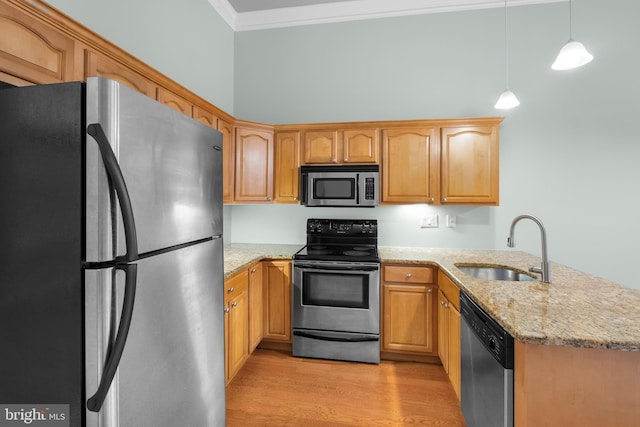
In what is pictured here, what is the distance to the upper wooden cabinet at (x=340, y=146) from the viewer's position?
9.55ft

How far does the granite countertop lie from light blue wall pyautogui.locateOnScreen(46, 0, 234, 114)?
5.44ft

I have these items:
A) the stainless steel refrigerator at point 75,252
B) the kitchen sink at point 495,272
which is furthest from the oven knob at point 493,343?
the stainless steel refrigerator at point 75,252

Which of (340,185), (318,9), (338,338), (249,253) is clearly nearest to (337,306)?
(338,338)

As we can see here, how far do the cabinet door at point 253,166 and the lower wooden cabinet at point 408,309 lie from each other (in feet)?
4.65

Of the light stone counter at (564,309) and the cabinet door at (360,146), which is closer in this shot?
the light stone counter at (564,309)

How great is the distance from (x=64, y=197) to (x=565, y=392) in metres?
1.83

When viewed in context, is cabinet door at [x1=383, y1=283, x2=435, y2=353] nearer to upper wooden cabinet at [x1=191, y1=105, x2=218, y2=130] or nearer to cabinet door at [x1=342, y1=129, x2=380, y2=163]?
cabinet door at [x1=342, y1=129, x2=380, y2=163]

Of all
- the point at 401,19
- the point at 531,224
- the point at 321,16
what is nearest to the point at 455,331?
the point at 531,224

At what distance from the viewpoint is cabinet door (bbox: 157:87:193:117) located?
189 centimetres

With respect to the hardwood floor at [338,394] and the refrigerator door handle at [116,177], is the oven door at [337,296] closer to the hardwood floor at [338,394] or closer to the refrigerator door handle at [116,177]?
the hardwood floor at [338,394]

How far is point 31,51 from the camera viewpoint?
113 centimetres

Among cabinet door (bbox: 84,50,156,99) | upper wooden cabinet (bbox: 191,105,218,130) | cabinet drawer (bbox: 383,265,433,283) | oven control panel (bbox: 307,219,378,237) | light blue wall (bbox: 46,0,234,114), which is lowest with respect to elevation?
cabinet drawer (bbox: 383,265,433,283)

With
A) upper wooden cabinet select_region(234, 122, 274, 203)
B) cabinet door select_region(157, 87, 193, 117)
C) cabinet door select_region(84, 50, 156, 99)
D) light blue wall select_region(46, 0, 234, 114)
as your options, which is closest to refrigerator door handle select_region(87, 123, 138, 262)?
cabinet door select_region(84, 50, 156, 99)

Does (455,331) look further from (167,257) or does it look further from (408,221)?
(167,257)
